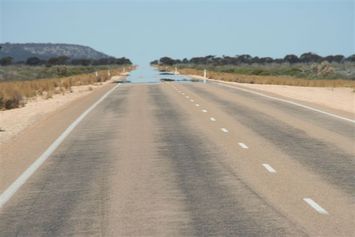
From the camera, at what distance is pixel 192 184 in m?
10.5

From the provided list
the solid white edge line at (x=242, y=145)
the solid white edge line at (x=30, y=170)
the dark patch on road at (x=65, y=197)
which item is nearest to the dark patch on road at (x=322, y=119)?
the solid white edge line at (x=242, y=145)

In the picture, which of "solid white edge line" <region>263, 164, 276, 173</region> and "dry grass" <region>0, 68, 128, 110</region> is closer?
"solid white edge line" <region>263, 164, 276, 173</region>

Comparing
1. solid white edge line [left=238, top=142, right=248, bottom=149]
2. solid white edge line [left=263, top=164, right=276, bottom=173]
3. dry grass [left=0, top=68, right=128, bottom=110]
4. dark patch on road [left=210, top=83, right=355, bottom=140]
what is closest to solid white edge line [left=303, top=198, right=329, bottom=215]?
solid white edge line [left=263, top=164, right=276, bottom=173]

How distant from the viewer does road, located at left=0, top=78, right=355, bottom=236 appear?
7.93m

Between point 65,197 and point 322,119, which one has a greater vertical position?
point 65,197

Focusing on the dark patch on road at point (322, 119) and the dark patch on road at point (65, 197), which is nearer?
the dark patch on road at point (65, 197)

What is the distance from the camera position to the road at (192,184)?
7926 mm

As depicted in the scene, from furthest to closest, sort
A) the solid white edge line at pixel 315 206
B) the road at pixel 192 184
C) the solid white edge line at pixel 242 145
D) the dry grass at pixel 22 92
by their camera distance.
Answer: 1. the dry grass at pixel 22 92
2. the solid white edge line at pixel 242 145
3. the solid white edge line at pixel 315 206
4. the road at pixel 192 184

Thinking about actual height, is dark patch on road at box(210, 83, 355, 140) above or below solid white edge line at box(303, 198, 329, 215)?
below

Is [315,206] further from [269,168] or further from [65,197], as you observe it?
[65,197]

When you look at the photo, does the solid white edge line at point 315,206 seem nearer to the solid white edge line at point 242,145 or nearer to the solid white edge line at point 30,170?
the solid white edge line at point 30,170

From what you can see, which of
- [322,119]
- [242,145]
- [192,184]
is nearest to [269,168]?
[192,184]

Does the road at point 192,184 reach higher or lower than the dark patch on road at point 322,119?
higher

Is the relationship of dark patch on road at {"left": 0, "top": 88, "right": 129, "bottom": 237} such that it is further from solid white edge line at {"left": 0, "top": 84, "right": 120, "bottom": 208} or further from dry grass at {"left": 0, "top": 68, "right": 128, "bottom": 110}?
dry grass at {"left": 0, "top": 68, "right": 128, "bottom": 110}
